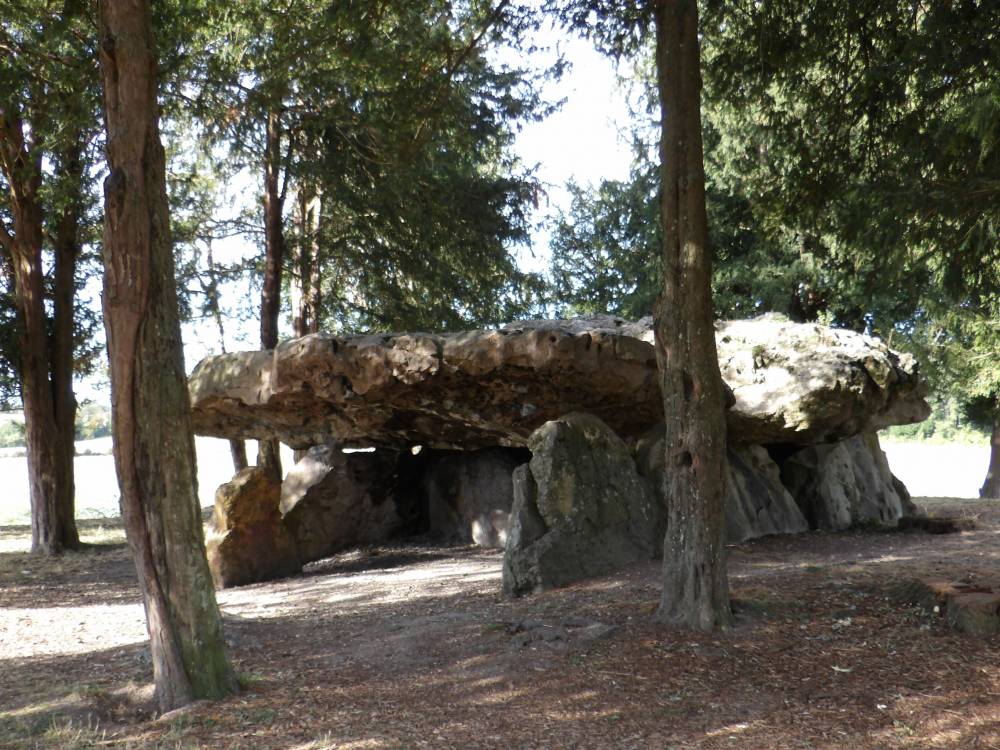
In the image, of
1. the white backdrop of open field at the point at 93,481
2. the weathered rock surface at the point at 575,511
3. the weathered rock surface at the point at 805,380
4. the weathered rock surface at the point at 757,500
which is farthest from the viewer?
the white backdrop of open field at the point at 93,481

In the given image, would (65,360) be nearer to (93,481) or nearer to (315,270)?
(315,270)

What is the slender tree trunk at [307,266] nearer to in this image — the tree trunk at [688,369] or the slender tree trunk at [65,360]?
the slender tree trunk at [65,360]

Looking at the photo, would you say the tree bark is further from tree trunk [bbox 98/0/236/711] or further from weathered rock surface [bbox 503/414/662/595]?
tree trunk [bbox 98/0/236/711]

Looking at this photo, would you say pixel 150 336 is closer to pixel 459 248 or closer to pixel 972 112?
pixel 972 112

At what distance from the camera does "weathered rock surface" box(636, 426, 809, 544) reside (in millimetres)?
9625

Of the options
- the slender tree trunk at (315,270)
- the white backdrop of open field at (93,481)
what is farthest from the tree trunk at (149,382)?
the white backdrop of open field at (93,481)

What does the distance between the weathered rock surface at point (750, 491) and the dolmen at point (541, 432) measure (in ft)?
0.08

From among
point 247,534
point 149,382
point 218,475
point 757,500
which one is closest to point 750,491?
point 757,500

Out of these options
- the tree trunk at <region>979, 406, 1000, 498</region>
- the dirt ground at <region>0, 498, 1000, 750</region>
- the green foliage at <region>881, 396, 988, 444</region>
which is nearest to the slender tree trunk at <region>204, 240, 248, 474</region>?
the dirt ground at <region>0, 498, 1000, 750</region>

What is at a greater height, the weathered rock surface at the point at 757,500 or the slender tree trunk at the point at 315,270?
the slender tree trunk at the point at 315,270

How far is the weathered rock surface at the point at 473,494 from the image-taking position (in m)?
11.9

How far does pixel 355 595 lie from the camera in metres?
8.81

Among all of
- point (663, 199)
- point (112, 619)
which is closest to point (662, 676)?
point (663, 199)

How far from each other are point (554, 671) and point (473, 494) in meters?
6.63
